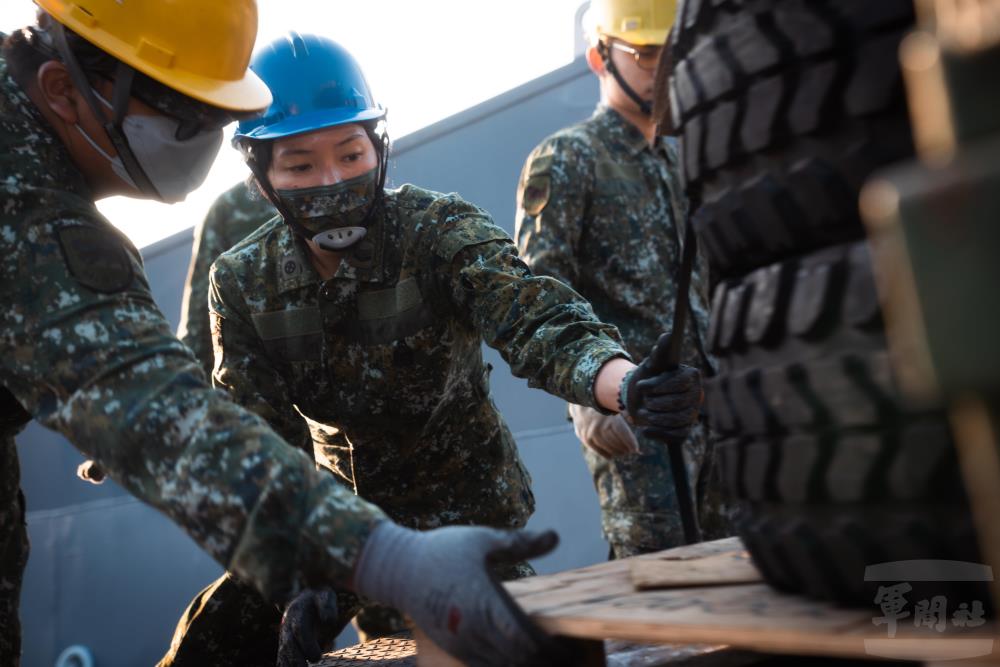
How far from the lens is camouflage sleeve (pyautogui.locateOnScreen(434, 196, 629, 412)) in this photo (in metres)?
2.17

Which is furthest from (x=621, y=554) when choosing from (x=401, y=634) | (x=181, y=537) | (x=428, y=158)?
(x=181, y=537)

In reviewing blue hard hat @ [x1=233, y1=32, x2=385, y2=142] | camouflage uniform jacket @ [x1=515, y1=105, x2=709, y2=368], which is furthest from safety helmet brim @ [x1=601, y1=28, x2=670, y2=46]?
blue hard hat @ [x1=233, y1=32, x2=385, y2=142]

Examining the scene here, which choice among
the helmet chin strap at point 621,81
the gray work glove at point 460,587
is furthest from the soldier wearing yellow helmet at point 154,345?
the helmet chin strap at point 621,81

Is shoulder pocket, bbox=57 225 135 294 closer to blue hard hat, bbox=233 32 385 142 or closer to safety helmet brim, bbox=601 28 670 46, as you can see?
blue hard hat, bbox=233 32 385 142

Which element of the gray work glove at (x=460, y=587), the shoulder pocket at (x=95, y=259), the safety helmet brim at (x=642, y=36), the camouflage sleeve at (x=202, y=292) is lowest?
the camouflage sleeve at (x=202, y=292)

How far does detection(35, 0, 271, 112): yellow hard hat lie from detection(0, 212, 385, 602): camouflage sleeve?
43cm

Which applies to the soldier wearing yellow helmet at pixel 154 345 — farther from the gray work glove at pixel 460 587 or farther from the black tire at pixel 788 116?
the black tire at pixel 788 116

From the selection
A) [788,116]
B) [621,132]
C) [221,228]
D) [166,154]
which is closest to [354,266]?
[166,154]

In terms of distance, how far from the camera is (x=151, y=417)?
4.81ft

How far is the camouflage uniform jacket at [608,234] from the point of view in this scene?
3.16m

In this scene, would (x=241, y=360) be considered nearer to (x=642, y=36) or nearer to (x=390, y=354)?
(x=390, y=354)

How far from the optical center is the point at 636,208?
3.26m

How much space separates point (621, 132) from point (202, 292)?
60.9 inches

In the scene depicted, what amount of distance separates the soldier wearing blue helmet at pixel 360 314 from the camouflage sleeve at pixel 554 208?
0.49 metres
